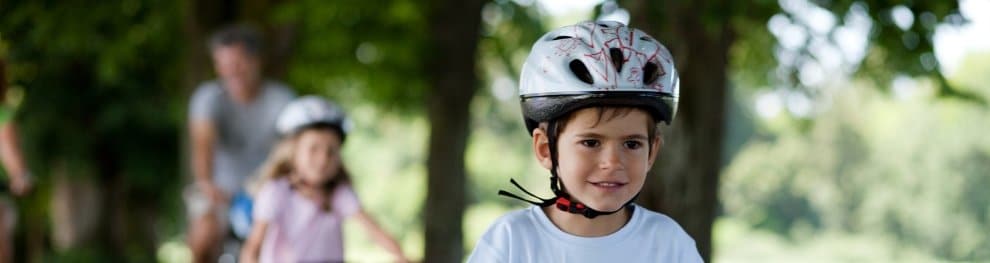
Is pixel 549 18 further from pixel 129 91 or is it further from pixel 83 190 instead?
pixel 83 190

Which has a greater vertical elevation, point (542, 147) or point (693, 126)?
point (693, 126)

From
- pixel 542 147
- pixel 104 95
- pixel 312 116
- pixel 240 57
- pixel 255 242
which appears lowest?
pixel 104 95

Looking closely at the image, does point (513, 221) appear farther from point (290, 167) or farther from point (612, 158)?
point (290, 167)

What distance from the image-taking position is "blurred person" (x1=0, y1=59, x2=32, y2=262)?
987cm

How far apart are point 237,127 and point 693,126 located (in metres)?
2.47

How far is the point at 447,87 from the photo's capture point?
51.3 ft

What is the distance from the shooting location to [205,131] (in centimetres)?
846

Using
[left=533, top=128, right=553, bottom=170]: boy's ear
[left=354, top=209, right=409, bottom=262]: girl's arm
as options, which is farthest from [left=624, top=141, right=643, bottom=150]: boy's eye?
[left=354, top=209, right=409, bottom=262]: girl's arm

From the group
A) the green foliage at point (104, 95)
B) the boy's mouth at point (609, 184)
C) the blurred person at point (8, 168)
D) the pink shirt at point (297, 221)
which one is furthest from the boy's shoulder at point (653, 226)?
the green foliage at point (104, 95)

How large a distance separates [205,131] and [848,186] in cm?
3735

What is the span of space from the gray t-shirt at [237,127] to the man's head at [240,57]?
98mm

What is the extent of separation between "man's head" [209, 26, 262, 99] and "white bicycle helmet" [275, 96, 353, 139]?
854mm

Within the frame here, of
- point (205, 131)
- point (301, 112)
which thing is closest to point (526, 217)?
point (301, 112)

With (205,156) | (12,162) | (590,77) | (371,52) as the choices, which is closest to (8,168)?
(12,162)
